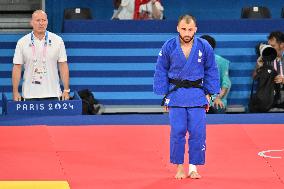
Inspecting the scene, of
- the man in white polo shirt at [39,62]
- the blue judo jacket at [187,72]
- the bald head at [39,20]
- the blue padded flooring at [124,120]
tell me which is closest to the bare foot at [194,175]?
the blue judo jacket at [187,72]

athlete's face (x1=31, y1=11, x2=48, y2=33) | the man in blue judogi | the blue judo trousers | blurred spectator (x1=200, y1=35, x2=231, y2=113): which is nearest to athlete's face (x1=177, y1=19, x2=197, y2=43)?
the man in blue judogi

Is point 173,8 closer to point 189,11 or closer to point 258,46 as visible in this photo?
point 189,11

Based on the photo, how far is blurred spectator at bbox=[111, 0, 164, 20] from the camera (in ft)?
40.5

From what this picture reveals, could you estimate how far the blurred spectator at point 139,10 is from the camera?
12359 millimetres

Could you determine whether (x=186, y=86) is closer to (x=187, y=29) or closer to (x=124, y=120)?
(x=187, y=29)

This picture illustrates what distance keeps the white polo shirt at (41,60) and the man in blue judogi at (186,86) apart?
2.44 metres

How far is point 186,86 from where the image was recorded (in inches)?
285

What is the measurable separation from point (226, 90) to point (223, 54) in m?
0.57

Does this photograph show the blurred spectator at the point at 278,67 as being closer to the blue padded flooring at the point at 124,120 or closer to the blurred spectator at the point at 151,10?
the blue padded flooring at the point at 124,120

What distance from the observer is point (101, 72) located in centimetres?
1122

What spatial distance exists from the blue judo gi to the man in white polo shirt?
2.43 meters

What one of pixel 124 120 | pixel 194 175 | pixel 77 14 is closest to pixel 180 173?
pixel 194 175

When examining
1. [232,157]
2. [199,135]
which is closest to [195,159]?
[199,135]

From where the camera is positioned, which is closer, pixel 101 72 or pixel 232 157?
pixel 232 157
